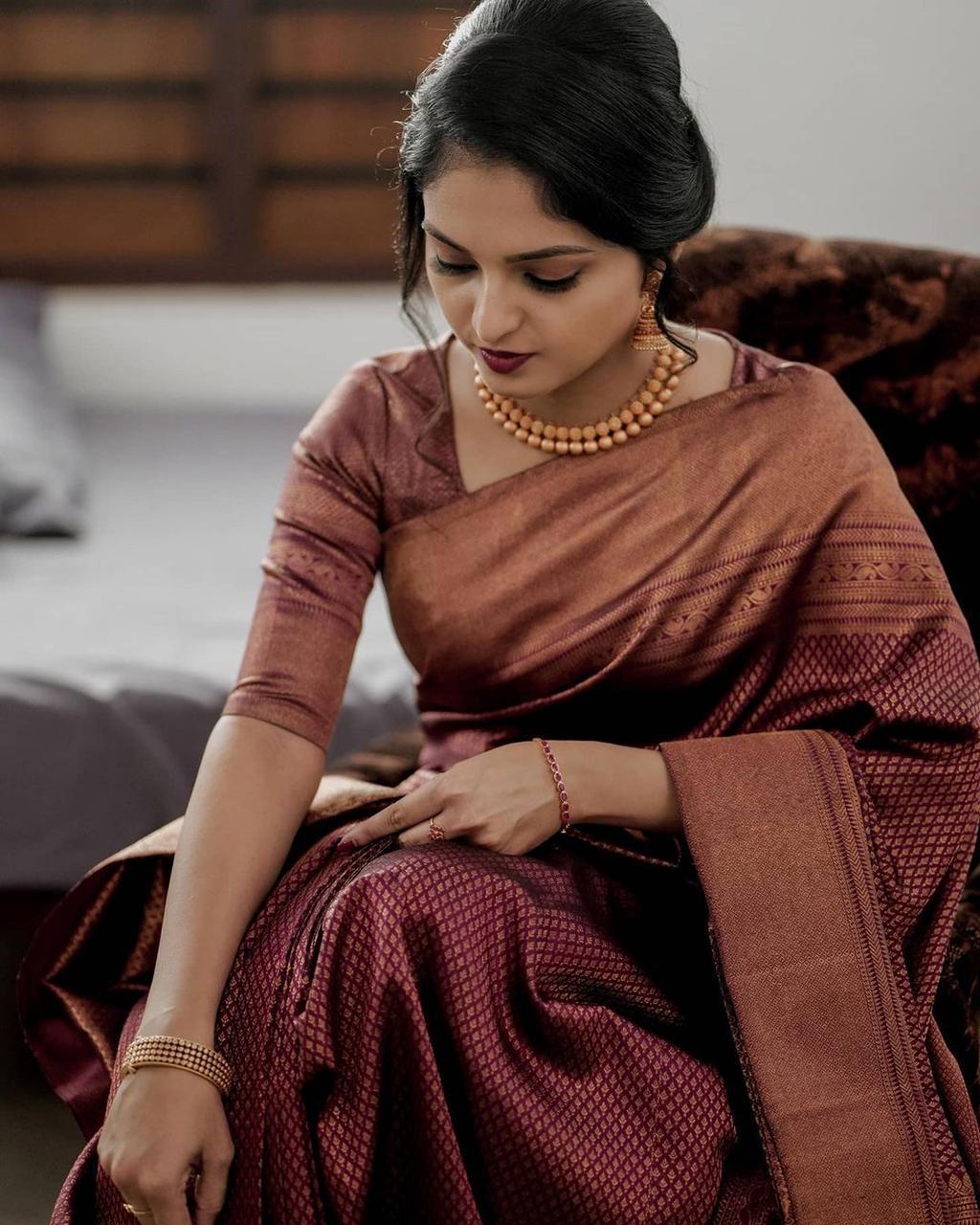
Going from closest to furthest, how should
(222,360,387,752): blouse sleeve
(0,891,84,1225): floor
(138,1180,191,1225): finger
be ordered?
(138,1180,191,1225): finger, (222,360,387,752): blouse sleeve, (0,891,84,1225): floor

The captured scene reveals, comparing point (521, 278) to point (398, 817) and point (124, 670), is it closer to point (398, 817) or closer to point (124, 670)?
point (398, 817)

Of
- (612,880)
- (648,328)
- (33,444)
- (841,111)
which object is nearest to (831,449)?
(648,328)

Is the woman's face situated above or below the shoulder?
above

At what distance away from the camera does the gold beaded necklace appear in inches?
48.9

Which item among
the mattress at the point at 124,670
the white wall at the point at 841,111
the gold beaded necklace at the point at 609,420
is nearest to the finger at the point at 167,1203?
the gold beaded necklace at the point at 609,420

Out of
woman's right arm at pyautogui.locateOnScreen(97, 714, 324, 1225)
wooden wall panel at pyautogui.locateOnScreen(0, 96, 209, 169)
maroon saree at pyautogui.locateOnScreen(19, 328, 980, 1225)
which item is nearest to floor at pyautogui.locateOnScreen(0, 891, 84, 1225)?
maroon saree at pyautogui.locateOnScreen(19, 328, 980, 1225)

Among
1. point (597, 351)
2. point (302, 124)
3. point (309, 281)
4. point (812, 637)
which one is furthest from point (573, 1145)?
point (302, 124)

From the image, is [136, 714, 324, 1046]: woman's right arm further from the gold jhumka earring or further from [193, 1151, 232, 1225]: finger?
the gold jhumka earring

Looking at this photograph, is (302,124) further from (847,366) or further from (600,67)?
(600,67)

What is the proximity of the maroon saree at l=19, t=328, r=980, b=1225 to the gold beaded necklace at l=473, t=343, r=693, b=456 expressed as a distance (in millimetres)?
19

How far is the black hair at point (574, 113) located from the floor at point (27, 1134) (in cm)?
99

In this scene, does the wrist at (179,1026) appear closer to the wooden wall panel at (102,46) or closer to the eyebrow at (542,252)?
the eyebrow at (542,252)

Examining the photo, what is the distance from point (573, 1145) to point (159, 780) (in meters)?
0.92

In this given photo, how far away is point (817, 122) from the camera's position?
209 cm
